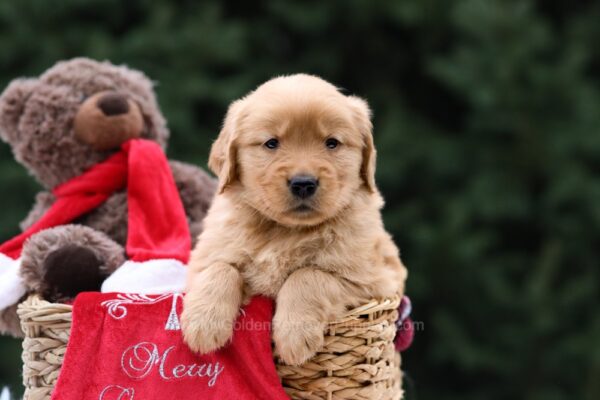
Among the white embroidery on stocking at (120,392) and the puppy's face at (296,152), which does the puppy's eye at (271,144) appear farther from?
the white embroidery on stocking at (120,392)

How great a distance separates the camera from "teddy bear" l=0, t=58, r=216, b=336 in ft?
9.41

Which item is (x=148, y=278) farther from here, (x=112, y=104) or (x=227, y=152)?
(x=112, y=104)

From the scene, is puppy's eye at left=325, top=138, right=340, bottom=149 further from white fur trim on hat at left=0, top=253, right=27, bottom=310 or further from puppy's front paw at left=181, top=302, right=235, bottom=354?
white fur trim on hat at left=0, top=253, right=27, bottom=310

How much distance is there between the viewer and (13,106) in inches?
124

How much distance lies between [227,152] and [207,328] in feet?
1.96

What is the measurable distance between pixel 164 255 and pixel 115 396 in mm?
629

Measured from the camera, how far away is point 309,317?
226 cm

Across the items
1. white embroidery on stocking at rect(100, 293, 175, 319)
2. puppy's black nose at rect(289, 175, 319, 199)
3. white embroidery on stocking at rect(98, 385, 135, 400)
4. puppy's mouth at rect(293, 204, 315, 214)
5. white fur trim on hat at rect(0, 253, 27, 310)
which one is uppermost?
puppy's black nose at rect(289, 175, 319, 199)

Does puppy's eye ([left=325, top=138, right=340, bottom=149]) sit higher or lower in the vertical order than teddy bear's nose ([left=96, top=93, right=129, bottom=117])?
lower

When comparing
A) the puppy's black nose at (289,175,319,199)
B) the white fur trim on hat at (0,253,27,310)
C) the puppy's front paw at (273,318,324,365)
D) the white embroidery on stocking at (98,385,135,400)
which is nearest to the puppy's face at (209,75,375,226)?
the puppy's black nose at (289,175,319,199)

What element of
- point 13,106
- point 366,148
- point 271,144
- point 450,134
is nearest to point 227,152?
point 271,144

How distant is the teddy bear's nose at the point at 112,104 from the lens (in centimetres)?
308

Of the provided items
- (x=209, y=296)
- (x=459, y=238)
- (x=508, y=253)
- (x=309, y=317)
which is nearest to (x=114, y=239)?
(x=209, y=296)

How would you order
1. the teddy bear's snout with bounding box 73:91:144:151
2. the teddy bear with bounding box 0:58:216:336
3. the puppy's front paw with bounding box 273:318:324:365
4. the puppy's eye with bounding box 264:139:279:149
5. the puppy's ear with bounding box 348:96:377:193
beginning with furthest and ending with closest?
the teddy bear's snout with bounding box 73:91:144:151 < the teddy bear with bounding box 0:58:216:336 < the puppy's ear with bounding box 348:96:377:193 < the puppy's eye with bounding box 264:139:279:149 < the puppy's front paw with bounding box 273:318:324:365
